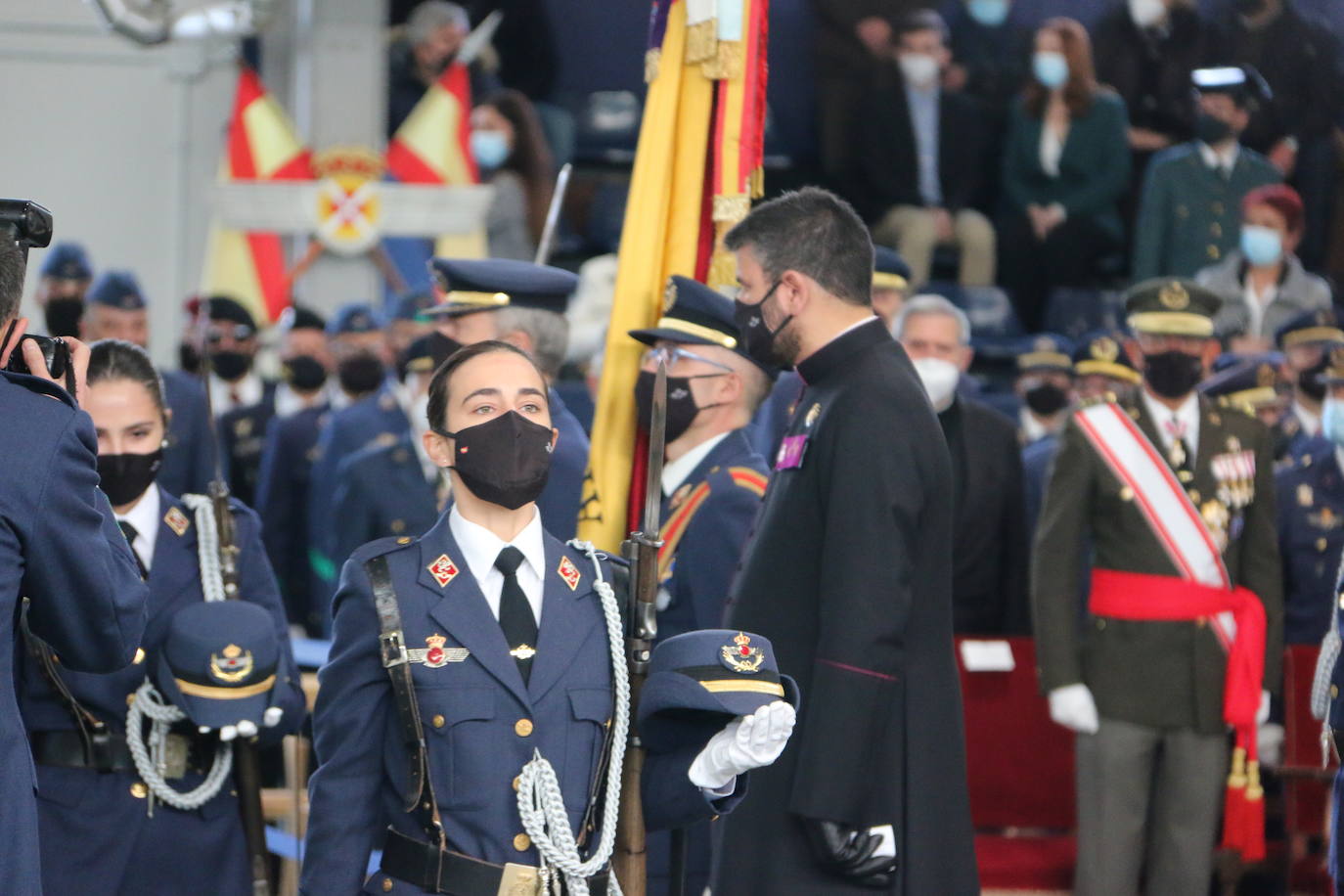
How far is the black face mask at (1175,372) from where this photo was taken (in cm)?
541

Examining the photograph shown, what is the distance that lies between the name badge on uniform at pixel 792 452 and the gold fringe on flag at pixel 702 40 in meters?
0.91

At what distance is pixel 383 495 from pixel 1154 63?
7.50 meters

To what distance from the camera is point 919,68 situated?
1134 cm

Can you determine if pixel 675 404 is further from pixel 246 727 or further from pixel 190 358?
pixel 190 358

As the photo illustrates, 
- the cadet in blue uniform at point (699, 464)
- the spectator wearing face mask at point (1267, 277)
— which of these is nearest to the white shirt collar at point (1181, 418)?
the cadet in blue uniform at point (699, 464)

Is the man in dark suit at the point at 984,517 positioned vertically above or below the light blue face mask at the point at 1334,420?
below

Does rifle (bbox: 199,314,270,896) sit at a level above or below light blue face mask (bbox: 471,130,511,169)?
below

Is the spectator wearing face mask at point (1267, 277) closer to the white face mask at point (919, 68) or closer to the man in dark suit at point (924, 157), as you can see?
the man in dark suit at point (924, 157)

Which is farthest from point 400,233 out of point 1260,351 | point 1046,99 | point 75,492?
point 75,492

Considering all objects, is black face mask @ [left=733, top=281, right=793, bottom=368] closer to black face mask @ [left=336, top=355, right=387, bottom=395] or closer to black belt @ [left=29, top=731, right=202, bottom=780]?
black belt @ [left=29, top=731, right=202, bottom=780]

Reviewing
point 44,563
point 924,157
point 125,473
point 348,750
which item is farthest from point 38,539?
point 924,157

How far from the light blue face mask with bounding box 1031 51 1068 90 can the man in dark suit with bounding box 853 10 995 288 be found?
0.52m

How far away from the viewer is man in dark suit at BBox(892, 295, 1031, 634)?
6.25 meters

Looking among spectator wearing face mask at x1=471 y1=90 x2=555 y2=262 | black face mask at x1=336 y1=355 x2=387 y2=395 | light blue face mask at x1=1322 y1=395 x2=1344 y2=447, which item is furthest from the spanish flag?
spectator wearing face mask at x1=471 y1=90 x2=555 y2=262
